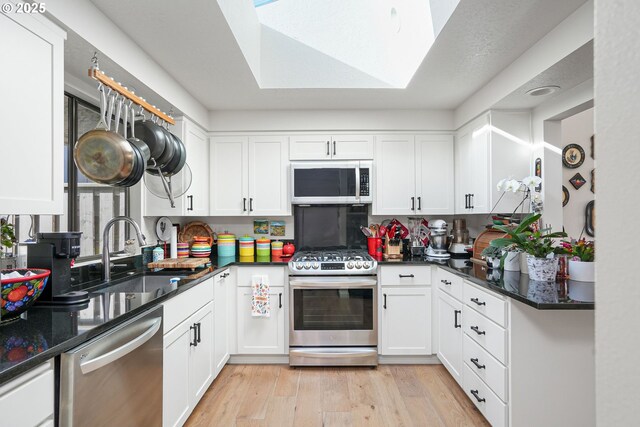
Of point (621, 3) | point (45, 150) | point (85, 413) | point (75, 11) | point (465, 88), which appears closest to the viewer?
point (621, 3)

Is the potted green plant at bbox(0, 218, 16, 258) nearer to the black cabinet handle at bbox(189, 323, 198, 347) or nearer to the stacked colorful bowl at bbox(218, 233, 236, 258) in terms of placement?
the black cabinet handle at bbox(189, 323, 198, 347)

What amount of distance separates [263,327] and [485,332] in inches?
69.1

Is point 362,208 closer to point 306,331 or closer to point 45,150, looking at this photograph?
point 306,331

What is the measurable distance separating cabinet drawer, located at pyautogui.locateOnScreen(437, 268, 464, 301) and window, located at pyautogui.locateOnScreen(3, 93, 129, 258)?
261 cm

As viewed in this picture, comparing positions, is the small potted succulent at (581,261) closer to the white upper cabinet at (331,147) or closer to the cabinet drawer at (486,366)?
the cabinet drawer at (486,366)

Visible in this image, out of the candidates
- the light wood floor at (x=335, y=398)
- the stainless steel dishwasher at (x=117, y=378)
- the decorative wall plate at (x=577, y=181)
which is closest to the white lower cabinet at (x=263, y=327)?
the light wood floor at (x=335, y=398)

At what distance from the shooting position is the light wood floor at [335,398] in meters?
2.18

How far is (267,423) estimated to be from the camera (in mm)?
2154

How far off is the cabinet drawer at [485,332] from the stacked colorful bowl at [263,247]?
1861 millimetres

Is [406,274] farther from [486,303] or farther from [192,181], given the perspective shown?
[192,181]

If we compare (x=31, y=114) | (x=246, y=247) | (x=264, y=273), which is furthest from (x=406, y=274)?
(x=31, y=114)

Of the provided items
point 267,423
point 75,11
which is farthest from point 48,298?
point 267,423

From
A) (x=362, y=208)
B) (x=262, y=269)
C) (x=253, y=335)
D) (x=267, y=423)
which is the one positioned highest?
(x=362, y=208)

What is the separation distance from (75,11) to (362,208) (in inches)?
106
